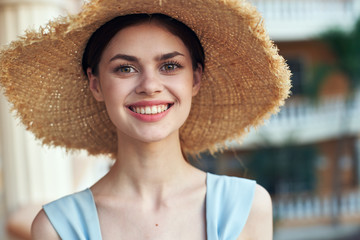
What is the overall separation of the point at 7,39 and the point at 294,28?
9798 mm

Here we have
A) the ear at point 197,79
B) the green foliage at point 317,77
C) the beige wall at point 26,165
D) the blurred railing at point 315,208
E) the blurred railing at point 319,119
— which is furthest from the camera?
the blurred railing at point 319,119

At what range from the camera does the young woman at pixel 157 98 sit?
134cm

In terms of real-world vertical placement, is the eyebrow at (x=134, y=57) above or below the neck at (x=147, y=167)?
above

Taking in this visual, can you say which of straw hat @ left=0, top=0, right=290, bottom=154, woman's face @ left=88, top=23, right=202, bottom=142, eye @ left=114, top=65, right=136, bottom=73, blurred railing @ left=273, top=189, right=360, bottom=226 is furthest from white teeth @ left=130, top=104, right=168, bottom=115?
blurred railing @ left=273, top=189, right=360, bottom=226

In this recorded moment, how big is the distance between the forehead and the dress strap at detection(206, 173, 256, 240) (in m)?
0.43

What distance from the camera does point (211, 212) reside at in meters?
1.45

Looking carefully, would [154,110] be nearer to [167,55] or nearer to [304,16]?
[167,55]

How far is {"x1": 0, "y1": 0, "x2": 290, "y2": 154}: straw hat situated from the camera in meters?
1.31

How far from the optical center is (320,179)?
13203mm

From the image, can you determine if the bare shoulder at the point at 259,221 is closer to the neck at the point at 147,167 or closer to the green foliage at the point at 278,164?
the neck at the point at 147,167

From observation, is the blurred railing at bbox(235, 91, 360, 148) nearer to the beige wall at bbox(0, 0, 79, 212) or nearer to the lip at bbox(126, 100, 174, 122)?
the beige wall at bbox(0, 0, 79, 212)

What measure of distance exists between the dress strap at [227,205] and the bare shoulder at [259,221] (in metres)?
0.02

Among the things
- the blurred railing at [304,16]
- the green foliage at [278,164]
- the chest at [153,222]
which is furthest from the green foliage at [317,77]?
the chest at [153,222]

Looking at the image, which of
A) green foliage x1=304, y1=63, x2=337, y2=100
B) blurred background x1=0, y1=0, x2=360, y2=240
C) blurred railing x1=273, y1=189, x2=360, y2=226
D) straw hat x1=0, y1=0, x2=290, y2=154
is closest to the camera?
straw hat x1=0, y1=0, x2=290, y2=154
